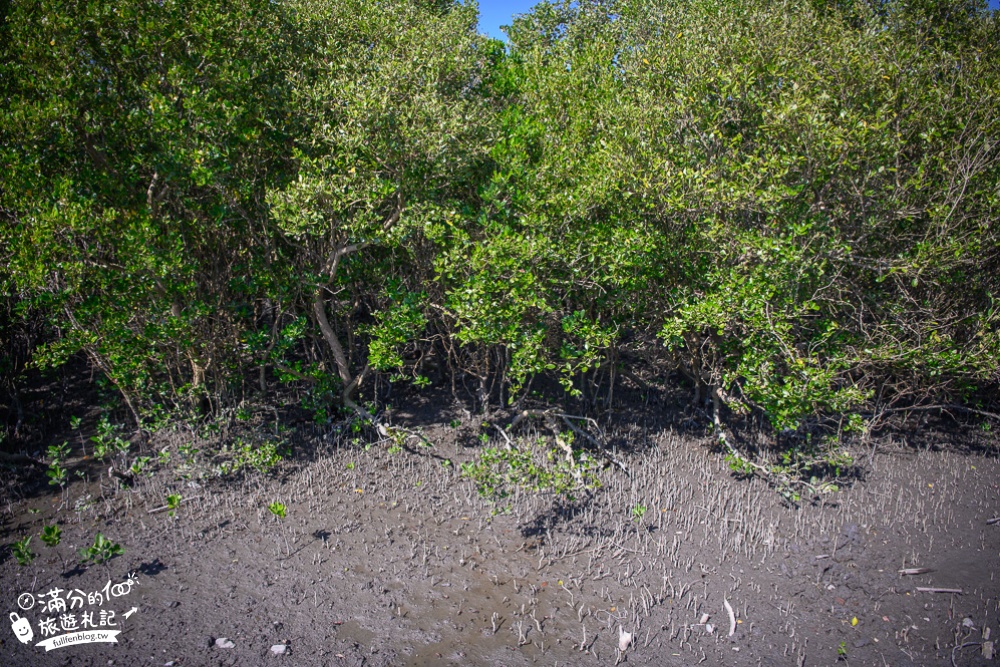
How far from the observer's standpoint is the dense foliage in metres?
5.27

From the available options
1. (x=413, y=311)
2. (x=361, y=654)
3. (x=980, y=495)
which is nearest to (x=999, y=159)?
(x=980, y=495)

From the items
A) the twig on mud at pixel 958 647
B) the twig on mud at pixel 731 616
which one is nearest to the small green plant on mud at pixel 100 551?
the twig on mud at pixel 731 616

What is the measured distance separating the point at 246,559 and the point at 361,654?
1.49 meters

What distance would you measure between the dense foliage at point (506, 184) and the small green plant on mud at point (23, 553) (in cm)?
151

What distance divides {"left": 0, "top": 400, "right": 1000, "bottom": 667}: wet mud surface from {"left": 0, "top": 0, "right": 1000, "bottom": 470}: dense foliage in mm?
1131

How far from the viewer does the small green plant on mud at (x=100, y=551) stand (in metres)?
4.85

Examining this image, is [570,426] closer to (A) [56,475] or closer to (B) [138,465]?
(B) [138,465]

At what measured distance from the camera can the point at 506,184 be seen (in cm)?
607

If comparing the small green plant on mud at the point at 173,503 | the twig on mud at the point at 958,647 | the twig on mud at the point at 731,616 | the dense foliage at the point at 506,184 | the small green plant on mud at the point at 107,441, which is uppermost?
the dense foliage at the point at 506,184

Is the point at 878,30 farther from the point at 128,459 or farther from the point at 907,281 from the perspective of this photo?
the point at 128,459

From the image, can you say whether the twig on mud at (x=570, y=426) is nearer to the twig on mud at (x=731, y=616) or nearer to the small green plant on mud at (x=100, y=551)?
the twig on mud at (x=731, y=616)

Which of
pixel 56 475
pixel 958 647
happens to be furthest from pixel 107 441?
pixel 958 647

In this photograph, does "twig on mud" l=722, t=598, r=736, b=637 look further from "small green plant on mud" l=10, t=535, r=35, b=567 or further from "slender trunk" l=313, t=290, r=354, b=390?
"small green plant on mud" l=10, t=535, r=35, b=567

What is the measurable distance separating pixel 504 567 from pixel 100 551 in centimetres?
321
